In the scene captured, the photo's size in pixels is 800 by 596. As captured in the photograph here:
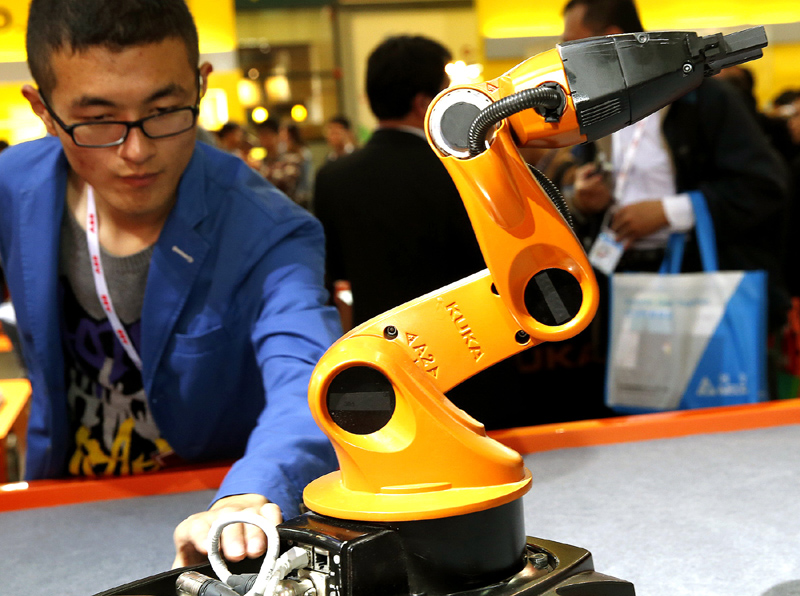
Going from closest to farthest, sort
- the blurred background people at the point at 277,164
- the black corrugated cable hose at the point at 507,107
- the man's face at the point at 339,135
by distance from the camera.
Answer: the black corrugated cable hose at the point at 507,107, the blurred background people at the point at 277,164, the man's face at the point at 339,135

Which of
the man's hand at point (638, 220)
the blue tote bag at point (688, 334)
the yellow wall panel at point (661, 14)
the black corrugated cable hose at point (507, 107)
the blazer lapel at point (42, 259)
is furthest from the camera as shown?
the yellow wall panel at point (661, 14)

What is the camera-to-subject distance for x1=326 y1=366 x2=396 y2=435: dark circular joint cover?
0.69 m

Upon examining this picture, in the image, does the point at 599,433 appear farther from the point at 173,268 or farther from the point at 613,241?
the point at 613,241

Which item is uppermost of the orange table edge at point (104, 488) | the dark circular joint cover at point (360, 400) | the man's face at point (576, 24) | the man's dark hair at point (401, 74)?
the man's face at point (576, 24)

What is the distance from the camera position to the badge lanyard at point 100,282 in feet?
4.23

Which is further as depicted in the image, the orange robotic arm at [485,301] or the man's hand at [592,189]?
the man's hand at [592,189]

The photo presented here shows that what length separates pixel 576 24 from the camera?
221 centimetres

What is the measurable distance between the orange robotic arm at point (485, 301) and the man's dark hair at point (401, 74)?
5.13 feet

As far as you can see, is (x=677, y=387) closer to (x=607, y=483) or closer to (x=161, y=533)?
(x=607, y=483)

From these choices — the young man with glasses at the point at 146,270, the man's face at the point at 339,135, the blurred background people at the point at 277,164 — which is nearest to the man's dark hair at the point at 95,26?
the young man with glasses at the point at 146,270

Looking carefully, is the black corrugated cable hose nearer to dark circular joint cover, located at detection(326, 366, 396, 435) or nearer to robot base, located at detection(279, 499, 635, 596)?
dark circular joint cover, located at detection(326, 366, 396, 435)

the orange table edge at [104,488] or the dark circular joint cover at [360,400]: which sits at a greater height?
the dark circular joint cover at [360,400]

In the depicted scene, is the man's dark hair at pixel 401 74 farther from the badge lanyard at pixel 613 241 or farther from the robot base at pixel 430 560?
the robot base at pixel 430 560

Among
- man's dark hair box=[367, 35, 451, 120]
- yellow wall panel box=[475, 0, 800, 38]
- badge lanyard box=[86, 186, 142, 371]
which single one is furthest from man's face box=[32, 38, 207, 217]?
yellow wall panel box=[475, 0, 800, 38]
